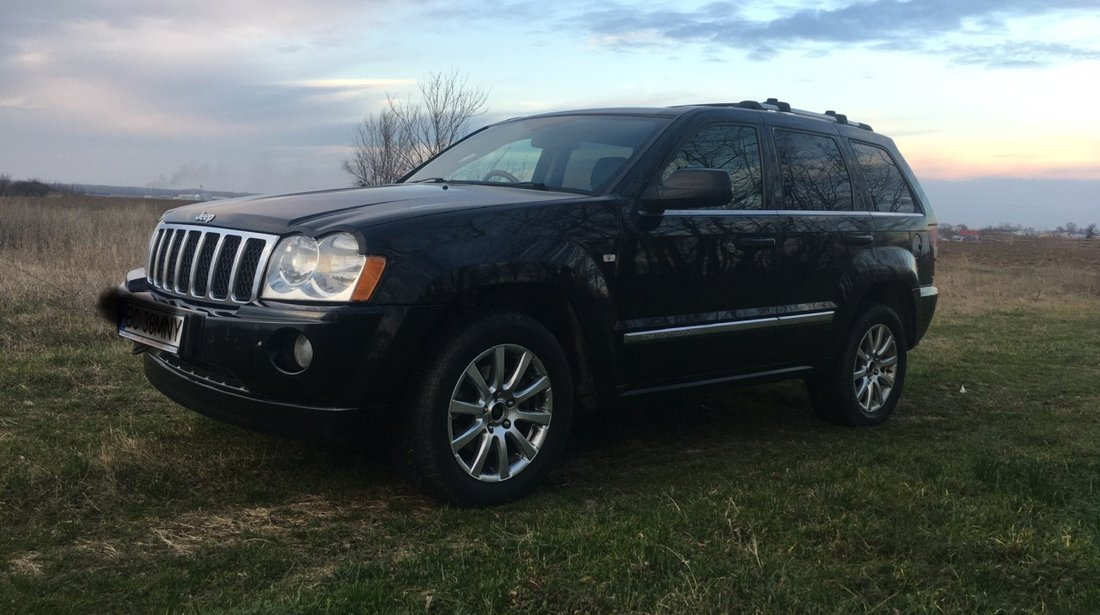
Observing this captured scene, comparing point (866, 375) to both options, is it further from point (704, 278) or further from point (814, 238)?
point (704, 278)

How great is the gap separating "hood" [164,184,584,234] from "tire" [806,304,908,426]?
93.1 inches

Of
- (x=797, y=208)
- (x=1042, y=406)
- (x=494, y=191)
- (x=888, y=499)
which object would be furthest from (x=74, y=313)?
(x=1042, y=406)

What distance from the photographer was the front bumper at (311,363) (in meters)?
3.33

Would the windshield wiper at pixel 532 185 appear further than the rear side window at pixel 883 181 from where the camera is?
No

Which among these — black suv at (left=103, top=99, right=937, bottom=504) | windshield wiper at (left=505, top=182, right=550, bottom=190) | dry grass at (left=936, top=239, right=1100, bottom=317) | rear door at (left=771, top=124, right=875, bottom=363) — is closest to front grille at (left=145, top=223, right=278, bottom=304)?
black suv at (left=103, top=99, right=937, bottom=504)

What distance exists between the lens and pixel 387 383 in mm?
3465

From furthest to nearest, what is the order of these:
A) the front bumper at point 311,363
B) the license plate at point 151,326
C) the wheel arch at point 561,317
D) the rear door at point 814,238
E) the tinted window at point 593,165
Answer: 1. the rear door at point 814,238
2. the tinted window at point 593,165
3. the wheel arch at point 561,317
4. the license plate at point 151,326
5. the front bumper at point 311,363

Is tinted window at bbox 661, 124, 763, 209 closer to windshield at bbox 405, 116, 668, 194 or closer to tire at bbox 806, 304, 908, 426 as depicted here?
windshield at bbox 405, 116, 668, 194

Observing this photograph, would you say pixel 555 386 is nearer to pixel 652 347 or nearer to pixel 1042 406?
pixel 652 347

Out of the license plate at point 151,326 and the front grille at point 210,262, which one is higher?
the front grille at point 210,262

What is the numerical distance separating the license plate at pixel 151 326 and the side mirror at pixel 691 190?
7.00 ft

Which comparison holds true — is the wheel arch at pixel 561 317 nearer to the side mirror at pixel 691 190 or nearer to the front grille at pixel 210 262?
the side mirror at pixel 691 190

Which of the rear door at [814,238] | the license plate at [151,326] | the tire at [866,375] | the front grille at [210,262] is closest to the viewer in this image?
the front grille at [210,262]

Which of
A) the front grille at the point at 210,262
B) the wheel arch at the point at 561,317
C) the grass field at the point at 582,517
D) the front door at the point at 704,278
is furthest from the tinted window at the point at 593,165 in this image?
the front grille at the point at 210,262
